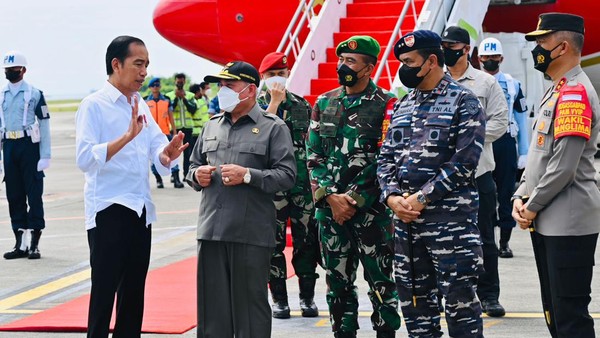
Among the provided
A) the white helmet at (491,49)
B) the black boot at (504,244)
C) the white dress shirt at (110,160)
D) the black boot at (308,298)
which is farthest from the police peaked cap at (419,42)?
the black boot at (504,244)

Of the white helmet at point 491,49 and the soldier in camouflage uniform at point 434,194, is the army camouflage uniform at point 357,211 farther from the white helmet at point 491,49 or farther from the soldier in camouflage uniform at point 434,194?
the white helmet at point 491,49

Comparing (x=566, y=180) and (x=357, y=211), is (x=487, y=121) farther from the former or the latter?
(x=566, y=180)

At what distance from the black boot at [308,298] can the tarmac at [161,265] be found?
0.07 metres

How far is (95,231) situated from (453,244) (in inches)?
79.1

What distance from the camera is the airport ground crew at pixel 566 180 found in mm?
5504

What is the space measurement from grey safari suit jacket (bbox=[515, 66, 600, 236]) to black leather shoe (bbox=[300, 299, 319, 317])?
2662 millimetres

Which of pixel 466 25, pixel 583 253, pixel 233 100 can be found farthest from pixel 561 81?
pixel 466 25

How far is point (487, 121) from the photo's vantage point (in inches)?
309

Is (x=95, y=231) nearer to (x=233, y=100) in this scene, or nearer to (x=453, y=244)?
(x=233, y=100)

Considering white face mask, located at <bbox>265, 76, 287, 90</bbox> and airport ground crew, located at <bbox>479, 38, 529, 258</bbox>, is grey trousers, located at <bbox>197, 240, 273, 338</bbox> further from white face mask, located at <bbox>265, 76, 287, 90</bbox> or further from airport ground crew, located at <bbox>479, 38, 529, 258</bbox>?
airport ground crew, located at <bbox>479, 38, 529, 258</bbox>

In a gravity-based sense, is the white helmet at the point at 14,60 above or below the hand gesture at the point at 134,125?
above

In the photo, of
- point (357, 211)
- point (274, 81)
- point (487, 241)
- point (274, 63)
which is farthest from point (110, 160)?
point (487, 241)

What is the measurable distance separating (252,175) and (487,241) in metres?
2.63

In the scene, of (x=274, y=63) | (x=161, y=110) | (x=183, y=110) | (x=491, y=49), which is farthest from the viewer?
(x=183, y=110)
